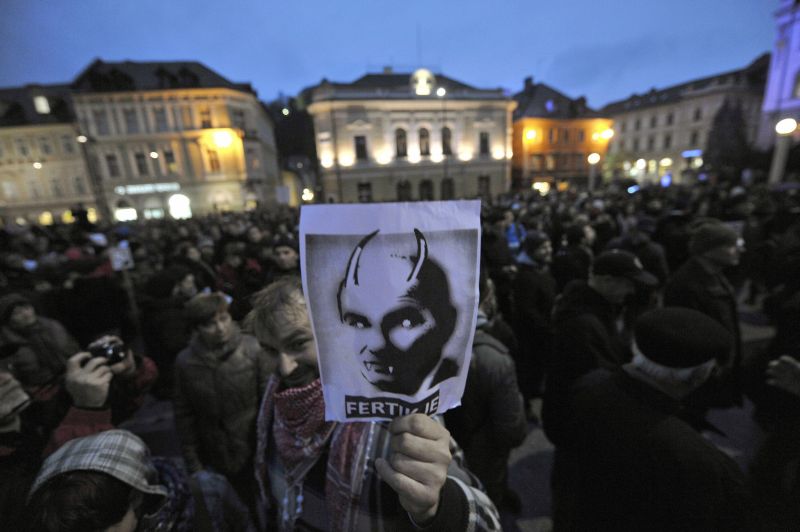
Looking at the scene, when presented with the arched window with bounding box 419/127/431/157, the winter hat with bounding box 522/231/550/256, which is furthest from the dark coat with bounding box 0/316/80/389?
the arched window with bounding box 419/127/431/157

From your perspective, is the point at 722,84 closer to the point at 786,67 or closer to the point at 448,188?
the point at 786,67

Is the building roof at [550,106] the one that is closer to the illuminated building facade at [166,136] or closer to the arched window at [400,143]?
the arched window at [400,143]

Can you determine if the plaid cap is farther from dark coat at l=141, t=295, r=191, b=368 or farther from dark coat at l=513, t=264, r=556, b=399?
dark coat at l=513, t=264, r=556, b=399

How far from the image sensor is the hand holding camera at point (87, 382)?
159cm

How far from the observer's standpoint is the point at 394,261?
0.73 meters

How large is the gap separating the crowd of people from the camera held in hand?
0.5 inches

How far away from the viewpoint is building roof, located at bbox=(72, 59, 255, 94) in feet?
95.6

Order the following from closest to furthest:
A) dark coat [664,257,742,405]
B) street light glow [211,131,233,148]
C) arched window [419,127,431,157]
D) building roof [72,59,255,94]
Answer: dark coat [664,257,742,405], building roof [72,59,255,94], street light glow [211,131,233,148], arched window [419,127,431,157]

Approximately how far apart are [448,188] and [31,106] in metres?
42.4

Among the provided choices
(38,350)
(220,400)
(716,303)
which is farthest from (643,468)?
(38,350)

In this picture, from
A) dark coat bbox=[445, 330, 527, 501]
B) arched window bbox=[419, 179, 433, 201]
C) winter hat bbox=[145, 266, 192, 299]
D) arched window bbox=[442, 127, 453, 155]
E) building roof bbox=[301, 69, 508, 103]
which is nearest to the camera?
dark coat bbox=[445, 330, 527, 501]

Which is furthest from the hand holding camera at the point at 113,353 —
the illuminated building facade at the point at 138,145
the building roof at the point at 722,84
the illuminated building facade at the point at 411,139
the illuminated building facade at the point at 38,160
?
the building roof at the point at 722,84

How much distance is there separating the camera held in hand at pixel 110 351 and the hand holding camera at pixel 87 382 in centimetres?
7

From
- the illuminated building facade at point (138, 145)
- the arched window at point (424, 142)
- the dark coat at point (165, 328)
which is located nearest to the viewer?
the dark coat at point (165, 328)
